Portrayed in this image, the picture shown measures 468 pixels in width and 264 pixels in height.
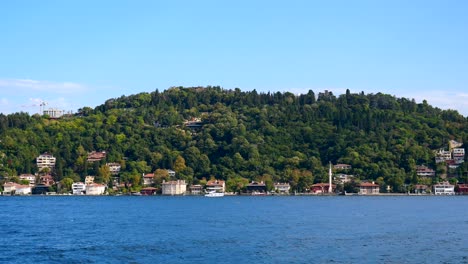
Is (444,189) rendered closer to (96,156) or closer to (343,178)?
(343,178)

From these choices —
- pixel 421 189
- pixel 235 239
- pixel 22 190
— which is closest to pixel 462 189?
pixel 421 189

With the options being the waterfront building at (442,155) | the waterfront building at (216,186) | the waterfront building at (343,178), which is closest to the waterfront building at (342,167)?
the waterfront building at (343,178)

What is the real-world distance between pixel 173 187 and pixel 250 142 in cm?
2449

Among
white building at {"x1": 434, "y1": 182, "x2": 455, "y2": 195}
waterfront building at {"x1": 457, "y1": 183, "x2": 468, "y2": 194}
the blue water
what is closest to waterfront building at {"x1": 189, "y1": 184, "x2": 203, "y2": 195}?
white building at {"x1": 434, "y1": 182, "x2": 455, "y2": 195}

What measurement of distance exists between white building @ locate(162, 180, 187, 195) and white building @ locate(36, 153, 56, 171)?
27.5 metres

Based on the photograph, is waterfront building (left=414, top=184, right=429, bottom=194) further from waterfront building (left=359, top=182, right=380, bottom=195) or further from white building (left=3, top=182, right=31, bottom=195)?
white building (left=3, top=182, right=31, bottom=195)

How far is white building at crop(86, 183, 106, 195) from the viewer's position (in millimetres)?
153750

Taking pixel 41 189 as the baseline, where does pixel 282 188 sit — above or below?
above

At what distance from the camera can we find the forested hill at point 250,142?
158250 millimetres

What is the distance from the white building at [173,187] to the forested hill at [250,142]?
3.67m

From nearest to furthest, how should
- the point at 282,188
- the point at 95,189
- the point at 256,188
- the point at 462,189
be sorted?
the point at 256,188 < the point at 282,188 < the point at 462,189 < the point at 95,189

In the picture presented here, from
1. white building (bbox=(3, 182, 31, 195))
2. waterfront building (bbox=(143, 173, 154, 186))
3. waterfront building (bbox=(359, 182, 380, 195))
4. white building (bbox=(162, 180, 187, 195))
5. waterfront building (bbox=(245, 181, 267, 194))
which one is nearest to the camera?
waterfront building (bbox=(359, 182, 380, 195))

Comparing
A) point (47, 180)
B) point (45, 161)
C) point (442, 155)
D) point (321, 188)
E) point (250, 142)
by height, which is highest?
point (250, 142)

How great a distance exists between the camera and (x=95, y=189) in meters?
154
